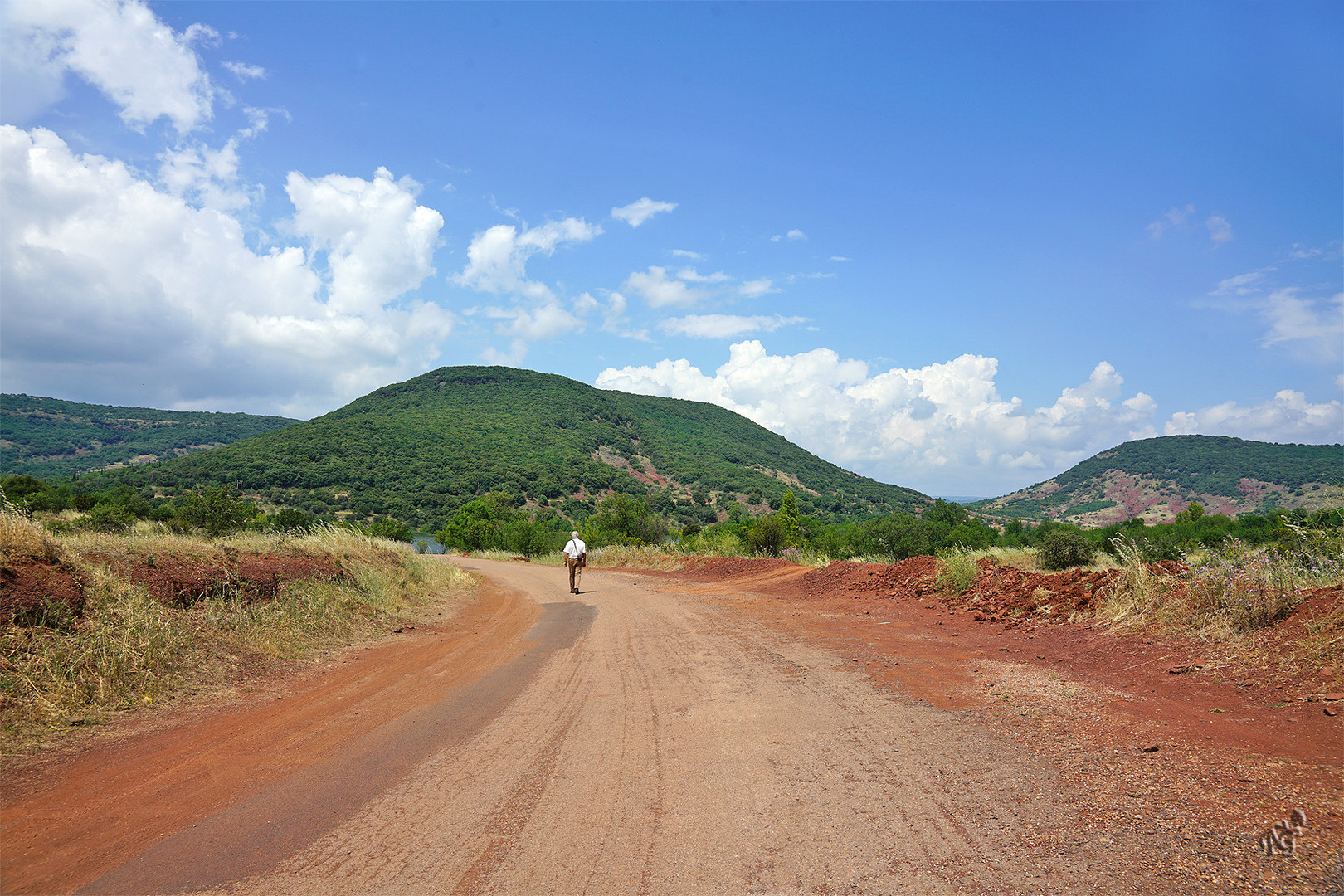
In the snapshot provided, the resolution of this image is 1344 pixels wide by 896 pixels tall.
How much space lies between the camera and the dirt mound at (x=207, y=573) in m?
8.38

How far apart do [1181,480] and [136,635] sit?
4209 inches

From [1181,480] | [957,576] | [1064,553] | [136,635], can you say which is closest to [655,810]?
[136,635]

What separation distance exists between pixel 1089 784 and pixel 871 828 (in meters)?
1.61

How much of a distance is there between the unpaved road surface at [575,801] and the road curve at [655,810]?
2 cm

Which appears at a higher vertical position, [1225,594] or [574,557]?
[1225,594]

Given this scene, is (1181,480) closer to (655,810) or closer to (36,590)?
(655,810)

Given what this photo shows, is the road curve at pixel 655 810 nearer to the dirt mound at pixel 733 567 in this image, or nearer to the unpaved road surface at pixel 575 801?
the unpaved road surface at pixel 575 801

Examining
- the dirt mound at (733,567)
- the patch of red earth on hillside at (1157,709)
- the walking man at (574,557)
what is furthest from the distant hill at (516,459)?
the patch of red earth on hillside at (1157,709)

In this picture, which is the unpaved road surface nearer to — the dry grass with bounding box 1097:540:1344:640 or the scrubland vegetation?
the scrubland vegetation

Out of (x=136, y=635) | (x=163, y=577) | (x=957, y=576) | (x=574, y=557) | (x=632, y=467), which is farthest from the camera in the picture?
(x=632, y=467)

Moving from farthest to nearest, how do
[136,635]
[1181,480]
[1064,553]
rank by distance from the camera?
[1181,480]
[1064,553]
[136,635]

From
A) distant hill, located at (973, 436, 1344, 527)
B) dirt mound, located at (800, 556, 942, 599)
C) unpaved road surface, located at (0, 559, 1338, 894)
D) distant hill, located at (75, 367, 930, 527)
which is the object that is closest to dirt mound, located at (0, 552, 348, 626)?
unpaved road surface, located at (0, 559, 1338, 894)

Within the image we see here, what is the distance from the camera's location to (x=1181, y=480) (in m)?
84.0

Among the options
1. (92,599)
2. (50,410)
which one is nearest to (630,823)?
(92,599)
